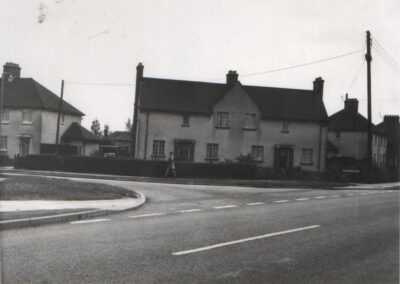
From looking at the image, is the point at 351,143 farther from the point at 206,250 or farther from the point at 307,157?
the point at 206,250

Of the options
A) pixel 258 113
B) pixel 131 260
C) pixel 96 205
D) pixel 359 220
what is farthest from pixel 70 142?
pixel 131 260

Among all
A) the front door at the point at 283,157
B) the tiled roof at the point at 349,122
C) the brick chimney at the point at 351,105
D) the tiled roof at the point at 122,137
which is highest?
the brick chimney at the point at 351,105

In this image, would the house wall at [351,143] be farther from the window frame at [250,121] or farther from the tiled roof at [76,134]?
the tiled roof at [76,134]

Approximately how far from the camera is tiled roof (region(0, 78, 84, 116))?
44312mm

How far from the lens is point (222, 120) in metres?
40.4

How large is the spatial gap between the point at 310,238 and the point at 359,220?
11.3ft

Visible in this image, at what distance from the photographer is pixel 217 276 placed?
5961 mm

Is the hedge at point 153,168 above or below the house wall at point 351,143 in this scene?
below

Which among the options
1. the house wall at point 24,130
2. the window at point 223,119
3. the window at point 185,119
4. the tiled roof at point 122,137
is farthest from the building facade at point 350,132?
the tiled roof at point 122,137

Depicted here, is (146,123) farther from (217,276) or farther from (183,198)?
(217,276)

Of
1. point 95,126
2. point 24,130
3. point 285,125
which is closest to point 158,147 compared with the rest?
point 285,125

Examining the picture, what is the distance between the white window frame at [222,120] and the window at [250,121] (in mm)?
1678

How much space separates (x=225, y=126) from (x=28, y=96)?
19844 millimetres

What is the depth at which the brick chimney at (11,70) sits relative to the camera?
4806cm
